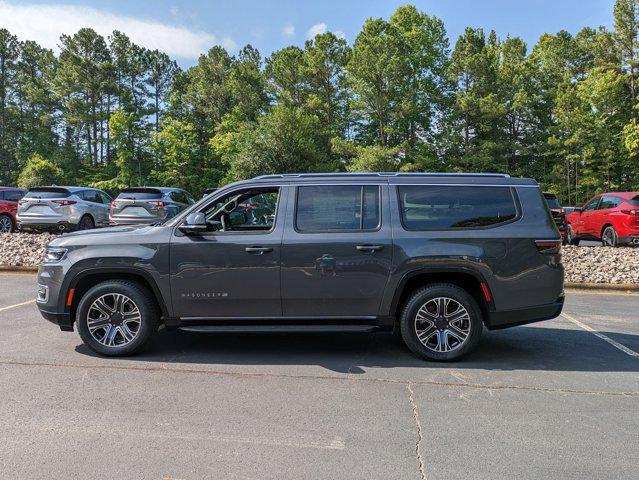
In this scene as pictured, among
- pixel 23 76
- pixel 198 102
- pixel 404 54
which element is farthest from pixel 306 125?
pixel 23 76

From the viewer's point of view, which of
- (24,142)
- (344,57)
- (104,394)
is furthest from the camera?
(24,142)

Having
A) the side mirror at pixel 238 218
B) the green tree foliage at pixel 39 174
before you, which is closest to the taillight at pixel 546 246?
the side mirror at pixel 238 218

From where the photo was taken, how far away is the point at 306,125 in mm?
44594

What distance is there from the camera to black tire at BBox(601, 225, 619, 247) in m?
14.8

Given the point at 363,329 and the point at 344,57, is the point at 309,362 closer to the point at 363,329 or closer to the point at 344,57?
the point at 363,329

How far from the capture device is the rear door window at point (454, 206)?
521 centimetres

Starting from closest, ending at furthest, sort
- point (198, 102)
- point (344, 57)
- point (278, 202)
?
point (278, 202)
point (344, 57)
point (198, 102)

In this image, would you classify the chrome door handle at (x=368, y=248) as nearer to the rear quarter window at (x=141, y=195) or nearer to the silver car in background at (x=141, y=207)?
the silver car in background at (x=141, y=207)

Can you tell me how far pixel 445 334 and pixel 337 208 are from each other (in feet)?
5.55

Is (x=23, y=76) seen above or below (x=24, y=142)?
above

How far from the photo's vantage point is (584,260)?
1123 centimetres

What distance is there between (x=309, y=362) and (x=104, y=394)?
76.3 inches

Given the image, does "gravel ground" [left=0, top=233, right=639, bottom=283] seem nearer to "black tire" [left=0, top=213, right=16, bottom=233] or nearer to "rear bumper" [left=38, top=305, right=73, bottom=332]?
"black tire" [left=0, top=213, right=16, bottom=233]

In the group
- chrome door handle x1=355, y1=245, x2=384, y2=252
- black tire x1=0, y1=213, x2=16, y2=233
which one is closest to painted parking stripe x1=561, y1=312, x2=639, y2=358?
chrome door handle x1=355, y1=245, x2=384, y2=252
